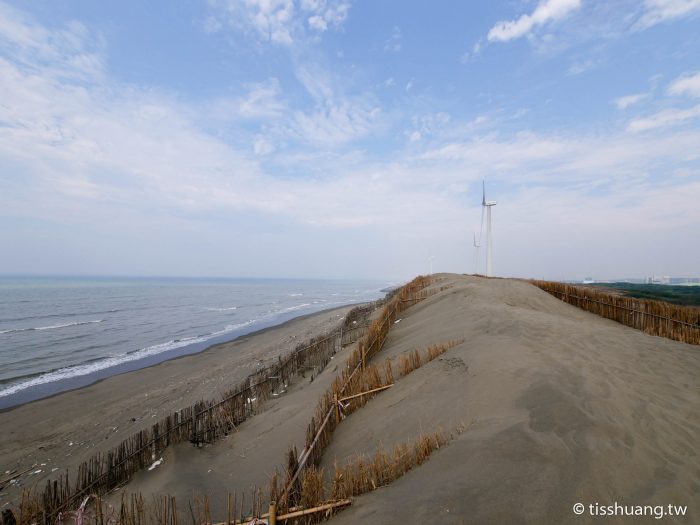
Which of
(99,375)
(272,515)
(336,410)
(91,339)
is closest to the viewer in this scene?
(272,515)

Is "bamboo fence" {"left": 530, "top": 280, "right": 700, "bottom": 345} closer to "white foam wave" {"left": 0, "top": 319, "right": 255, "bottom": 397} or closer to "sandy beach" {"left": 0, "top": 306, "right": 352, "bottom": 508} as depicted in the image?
"sandy beach" {"left": 0, "top": 306, "right": 352, "bottom": 508}

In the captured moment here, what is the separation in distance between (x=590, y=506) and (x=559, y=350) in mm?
3997

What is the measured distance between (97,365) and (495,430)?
1554 cm

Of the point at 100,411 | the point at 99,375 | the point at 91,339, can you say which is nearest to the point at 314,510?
the point at 100,411

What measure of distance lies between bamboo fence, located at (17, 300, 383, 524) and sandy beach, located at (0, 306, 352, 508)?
2.79ft

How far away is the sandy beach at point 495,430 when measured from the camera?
2539 mm

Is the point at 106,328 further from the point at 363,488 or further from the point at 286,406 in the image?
the point at 363,488

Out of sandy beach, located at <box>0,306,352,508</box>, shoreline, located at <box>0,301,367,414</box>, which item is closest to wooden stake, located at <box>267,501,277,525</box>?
sandy beach, located at <box>0,306,352,508</box>

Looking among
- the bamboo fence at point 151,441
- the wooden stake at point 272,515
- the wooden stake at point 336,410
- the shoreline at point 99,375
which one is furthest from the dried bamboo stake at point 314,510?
the shoreline at point 99,375

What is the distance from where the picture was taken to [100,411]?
894cm

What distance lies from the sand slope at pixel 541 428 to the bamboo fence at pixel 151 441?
2.73 m

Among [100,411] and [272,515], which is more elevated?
[272,515]

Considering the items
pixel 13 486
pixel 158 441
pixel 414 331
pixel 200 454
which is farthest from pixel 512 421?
pixel 13 486

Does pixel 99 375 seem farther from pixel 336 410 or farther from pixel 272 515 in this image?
pixel 272 515
